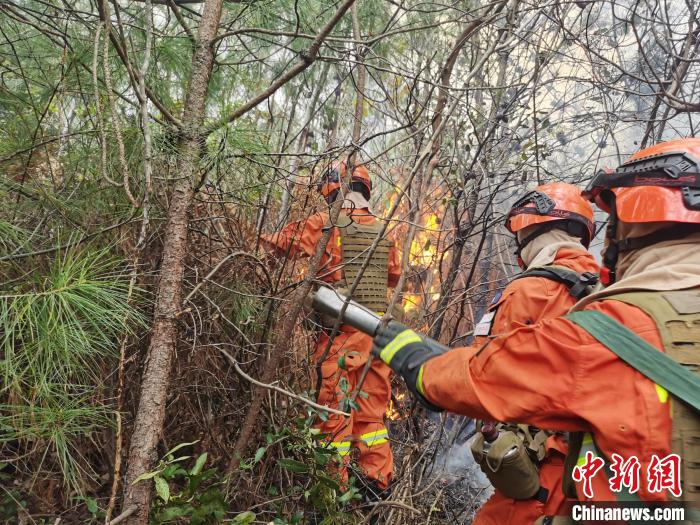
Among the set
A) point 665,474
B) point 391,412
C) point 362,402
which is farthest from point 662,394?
point 391,412

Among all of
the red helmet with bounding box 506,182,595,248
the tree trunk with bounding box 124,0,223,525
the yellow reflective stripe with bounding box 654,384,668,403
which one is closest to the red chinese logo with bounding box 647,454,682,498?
the yellow reflective stripe with bounding box 654,384,668,403

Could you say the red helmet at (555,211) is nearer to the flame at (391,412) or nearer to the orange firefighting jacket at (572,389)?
the orange firefighting jacket at (572,389)

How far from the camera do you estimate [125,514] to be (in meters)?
1.48

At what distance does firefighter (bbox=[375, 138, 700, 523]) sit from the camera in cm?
126

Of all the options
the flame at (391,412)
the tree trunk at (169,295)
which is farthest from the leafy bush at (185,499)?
the flame at (391,412)

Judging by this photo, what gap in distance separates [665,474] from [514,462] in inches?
33.7

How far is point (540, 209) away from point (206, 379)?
6.94ft

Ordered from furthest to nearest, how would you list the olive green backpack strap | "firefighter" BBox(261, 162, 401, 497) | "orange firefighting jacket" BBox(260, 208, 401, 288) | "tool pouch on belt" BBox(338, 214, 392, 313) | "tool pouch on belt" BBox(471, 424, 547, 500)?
"tool pouch on belt" BBox(338, 214, 392, 313) → "firefighter" BBox(261, 162, 401, 497) → "orange firefighting jacket" BBox(260, 208, 401, 288) → "tool pouch on belt" BBox(471, 424, 547, 500) → the olive green backpack strap

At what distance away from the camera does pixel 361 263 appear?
3699 mm

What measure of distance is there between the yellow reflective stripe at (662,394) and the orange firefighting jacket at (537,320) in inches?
27.9

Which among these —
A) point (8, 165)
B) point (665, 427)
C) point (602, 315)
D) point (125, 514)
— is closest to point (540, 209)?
point (602, 315)

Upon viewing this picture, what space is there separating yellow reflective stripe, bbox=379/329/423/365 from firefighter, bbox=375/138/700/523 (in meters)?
0.09

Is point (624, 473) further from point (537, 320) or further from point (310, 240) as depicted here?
point (310, 240)

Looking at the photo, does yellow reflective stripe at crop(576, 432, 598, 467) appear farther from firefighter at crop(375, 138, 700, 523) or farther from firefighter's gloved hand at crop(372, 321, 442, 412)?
firefighter's gloved hand at crop(372, 321, 442, 412)
